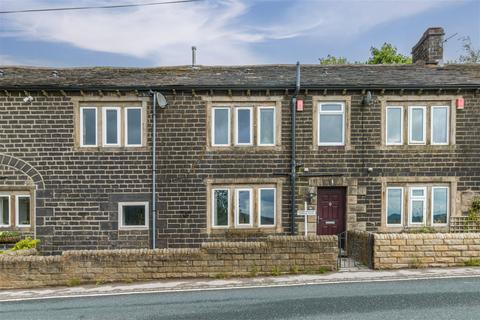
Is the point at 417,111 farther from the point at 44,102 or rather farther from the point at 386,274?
the point at 44,102

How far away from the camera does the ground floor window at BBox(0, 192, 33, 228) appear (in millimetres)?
11431

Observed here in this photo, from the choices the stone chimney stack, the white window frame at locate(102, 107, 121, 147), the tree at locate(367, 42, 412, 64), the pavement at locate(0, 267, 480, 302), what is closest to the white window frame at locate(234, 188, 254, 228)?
the pavement at locate(0, 267, 480, 302)

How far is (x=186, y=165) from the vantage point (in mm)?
11648

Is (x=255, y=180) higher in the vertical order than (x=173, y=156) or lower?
lower

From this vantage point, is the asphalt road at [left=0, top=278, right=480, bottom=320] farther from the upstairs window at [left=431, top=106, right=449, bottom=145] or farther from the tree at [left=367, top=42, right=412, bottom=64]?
the tree at [left=367, top=42, right=412, bottom=64]

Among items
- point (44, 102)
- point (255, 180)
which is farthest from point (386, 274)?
point (44, 102)

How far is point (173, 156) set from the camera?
11633 millimetres

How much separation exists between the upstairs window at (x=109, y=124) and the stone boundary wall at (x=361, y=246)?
7.59 metres

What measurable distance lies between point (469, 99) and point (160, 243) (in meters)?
11.7

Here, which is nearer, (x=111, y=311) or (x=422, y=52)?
(x=111, y=311)

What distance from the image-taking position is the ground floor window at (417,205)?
38.3ft

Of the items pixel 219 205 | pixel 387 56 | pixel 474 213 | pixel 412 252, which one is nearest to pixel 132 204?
pixel 219 205

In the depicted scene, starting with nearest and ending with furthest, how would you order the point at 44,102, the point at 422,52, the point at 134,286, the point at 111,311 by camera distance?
the point at 111,311
the point at 134,286
the point at 44,102
the point at 422,52

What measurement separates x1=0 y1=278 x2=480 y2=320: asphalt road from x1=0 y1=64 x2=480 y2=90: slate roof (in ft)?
21.7
